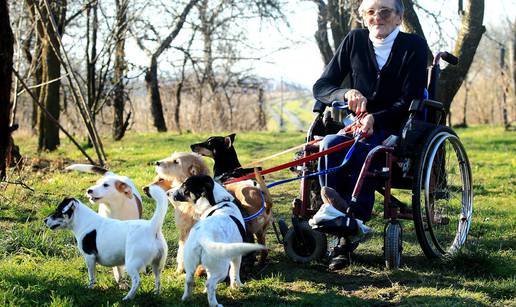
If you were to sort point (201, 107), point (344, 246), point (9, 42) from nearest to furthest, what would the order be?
point (344, 246) → point (9, 42) → point (201, 107)

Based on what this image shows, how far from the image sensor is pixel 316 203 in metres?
5.16

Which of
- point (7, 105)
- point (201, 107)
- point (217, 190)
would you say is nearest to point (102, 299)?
point (217, 190)

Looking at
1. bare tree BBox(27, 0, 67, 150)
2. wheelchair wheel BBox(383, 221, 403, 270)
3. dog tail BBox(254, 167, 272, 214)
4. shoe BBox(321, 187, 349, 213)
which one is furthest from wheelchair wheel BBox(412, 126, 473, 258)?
bare tree BBox(27, 0, 67, 150)

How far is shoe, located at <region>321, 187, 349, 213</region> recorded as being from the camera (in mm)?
4258

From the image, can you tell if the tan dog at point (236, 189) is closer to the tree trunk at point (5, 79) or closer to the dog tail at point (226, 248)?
the dog tail at point (226, 248)

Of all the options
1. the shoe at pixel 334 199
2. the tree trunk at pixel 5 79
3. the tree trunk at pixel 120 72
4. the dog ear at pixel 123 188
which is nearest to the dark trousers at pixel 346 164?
the shoe at pixel 334 199

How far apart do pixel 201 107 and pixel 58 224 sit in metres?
17.7

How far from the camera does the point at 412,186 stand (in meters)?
4.39

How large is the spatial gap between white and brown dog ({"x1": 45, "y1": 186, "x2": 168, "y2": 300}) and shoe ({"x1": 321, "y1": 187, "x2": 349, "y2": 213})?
1125 mm

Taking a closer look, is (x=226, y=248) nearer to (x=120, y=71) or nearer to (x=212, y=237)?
(x=212, y=237)

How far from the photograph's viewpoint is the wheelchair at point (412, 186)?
171 inches

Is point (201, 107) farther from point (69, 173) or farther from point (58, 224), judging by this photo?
point (58, 224)

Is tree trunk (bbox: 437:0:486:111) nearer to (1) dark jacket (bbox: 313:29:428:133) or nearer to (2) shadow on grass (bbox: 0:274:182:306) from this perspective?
(1) dark jacket (bbox: 313:29:428:133)

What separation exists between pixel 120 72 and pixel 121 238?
1349 cm
